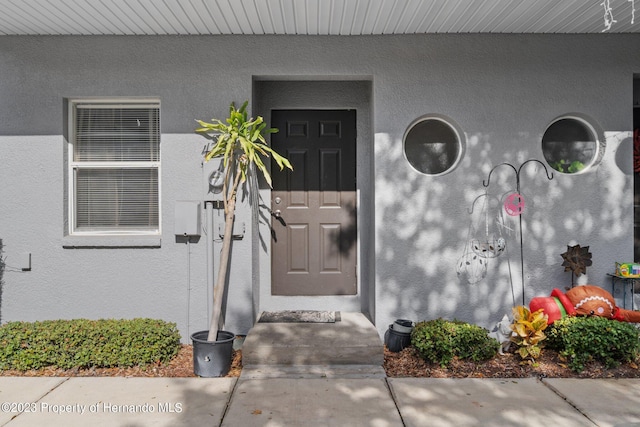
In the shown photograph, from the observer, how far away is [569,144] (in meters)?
4.34

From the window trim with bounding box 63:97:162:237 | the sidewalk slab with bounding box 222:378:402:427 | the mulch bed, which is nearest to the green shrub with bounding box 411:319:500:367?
the mulch bed

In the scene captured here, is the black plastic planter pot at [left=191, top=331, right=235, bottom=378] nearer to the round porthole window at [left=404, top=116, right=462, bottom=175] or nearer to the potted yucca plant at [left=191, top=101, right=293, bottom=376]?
the potted yucca plant at [left=191, top=101, right=293, bottom=376]

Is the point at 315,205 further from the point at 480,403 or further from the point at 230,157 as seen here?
the point at 480,403

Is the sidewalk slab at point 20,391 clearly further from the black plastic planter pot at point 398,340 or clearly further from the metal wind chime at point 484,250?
the metal wind chime at point 484,250

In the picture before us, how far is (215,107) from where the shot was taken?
4.26 metres

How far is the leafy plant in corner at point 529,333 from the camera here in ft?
12.3

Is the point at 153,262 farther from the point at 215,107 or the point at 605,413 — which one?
the point at 605,413

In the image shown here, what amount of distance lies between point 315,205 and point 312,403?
2059 millimetres

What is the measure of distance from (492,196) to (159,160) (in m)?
3.03

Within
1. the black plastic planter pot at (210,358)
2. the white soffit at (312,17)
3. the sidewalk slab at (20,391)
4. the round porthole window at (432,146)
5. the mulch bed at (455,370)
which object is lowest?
the sidewalk slab at (20,391)

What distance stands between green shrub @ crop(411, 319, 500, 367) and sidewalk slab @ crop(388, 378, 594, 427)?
0.20 metres

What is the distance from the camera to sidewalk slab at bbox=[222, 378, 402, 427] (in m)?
2.97

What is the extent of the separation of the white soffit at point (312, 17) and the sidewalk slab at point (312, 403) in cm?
283

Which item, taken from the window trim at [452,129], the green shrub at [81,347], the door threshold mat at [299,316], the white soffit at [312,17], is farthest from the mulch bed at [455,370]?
the white soffit at [312,17]
